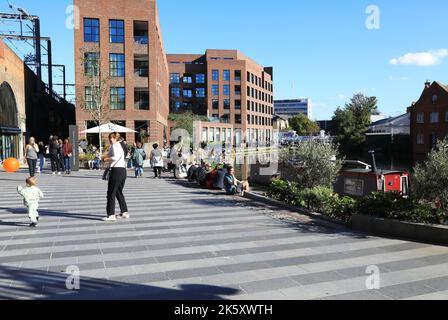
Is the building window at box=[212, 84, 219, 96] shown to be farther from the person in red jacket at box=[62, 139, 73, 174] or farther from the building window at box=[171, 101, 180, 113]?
the person in red jacket at box=[62, 139, 73, 174]

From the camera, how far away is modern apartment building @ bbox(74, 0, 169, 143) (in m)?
40.8

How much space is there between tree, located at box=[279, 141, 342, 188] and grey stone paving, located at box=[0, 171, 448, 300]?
4.32 feet

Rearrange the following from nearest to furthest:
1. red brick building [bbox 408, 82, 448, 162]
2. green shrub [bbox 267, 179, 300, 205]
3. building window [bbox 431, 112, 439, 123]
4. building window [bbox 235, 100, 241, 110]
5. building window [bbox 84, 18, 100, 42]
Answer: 1. green shrub [bbox 267, 179, 300, 205]
2. building window [bbox 84, 18, 100, 42]
3. red brick building [bbox 408, 82, 448, 162]
4. building window [bbox 431, 112, 439, 123]
5. building window [bbox 235, 100, 241, 110]

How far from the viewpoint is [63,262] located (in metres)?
5.90

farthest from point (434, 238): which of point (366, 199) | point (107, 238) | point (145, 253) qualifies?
point (107, 238)

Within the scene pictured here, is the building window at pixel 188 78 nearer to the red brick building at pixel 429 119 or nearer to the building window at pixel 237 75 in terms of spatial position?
the building window at pixel 237 75

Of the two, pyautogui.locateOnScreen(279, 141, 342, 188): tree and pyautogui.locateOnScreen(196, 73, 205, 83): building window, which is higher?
pyautogui.locateOnScreen(196, 73, 205, 83): building window

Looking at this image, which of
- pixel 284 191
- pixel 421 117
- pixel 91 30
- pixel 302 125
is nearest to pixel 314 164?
pixel 284 191

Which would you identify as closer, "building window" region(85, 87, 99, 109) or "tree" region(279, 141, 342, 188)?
"tree" region(279, 141, 342, 188)

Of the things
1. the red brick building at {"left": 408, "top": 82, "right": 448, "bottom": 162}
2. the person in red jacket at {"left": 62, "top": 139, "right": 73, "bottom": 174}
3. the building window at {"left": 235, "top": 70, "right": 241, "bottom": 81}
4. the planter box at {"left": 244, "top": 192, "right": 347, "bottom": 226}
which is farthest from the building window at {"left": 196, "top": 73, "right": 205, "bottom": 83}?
the planter box at {"left": 244, "top": 192, "right": 347, "bottom": 226}

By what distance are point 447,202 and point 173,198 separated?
7.44 m

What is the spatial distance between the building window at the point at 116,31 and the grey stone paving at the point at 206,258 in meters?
34.5

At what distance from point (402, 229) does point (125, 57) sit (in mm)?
38397
